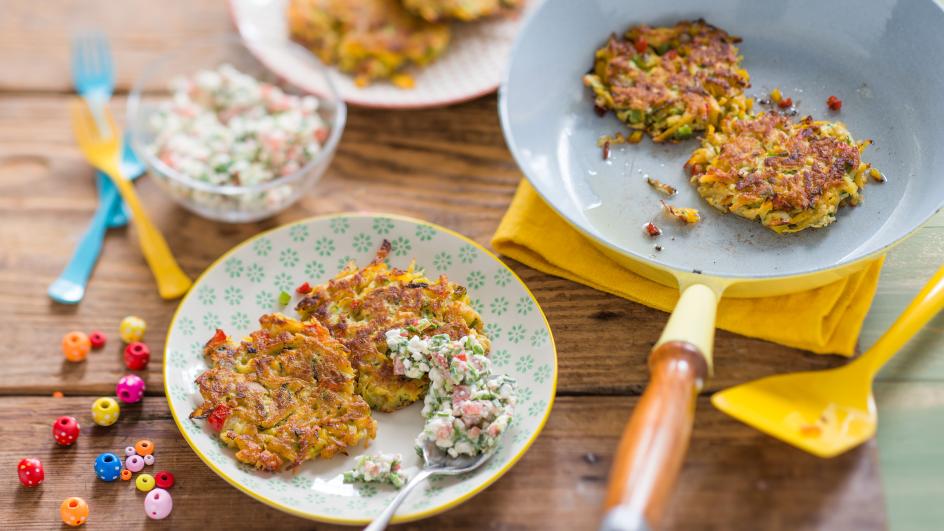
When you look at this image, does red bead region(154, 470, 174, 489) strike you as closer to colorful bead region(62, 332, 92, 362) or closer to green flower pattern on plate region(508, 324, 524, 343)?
colorful bead region(62, 332, 92, 362)

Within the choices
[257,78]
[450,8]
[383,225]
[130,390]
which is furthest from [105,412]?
[450,8]

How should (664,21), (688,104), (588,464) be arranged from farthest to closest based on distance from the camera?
(664,21)
(688,104)
(588,464)

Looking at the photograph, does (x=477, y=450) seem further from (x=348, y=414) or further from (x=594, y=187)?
(x=594, y=187)

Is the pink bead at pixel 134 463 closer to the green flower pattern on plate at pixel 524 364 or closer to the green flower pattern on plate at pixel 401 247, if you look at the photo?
the green flower pattern on plate at pixel 401 247

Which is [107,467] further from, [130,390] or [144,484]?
[130,390]

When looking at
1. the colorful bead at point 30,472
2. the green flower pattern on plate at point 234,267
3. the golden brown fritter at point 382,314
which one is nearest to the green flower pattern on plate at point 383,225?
the golden brown fritter at point 382,314

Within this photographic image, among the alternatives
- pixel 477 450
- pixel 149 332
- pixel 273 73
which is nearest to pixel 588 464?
pixel 477 450
